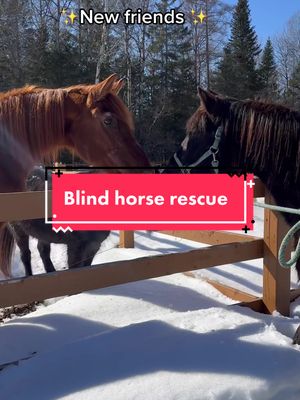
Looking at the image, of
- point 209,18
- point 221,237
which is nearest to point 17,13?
point 209,18

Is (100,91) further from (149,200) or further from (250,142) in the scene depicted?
(250,142)

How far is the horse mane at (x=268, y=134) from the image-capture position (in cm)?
259

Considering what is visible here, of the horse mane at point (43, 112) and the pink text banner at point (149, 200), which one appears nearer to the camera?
the pink text banner at point (149, 200)

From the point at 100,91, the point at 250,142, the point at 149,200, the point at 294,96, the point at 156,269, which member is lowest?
the point at 156,269

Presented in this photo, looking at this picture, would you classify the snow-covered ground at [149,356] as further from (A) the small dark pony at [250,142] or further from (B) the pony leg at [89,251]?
(B) the pony leg at [89,251]

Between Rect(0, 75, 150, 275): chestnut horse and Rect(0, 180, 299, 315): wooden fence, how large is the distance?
406 mm

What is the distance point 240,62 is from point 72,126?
27666 mm

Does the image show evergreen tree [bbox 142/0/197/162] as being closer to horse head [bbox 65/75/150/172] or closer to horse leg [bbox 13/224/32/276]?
horse leg [bbox 13/224/32/276]

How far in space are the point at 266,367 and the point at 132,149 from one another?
1.58m

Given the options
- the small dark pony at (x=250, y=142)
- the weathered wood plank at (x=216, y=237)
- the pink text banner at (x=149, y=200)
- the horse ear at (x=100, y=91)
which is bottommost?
the weathered wood plank at (x=216, y=237)

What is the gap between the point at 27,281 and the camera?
7.28ft

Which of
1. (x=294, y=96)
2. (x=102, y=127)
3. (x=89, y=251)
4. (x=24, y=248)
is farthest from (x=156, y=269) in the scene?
(x=294, y=96)

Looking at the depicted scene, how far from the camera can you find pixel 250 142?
2650 mm

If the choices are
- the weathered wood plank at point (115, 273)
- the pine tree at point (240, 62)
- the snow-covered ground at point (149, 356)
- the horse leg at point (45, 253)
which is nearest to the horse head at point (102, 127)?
the weathered wood plank at point (115, 273)
